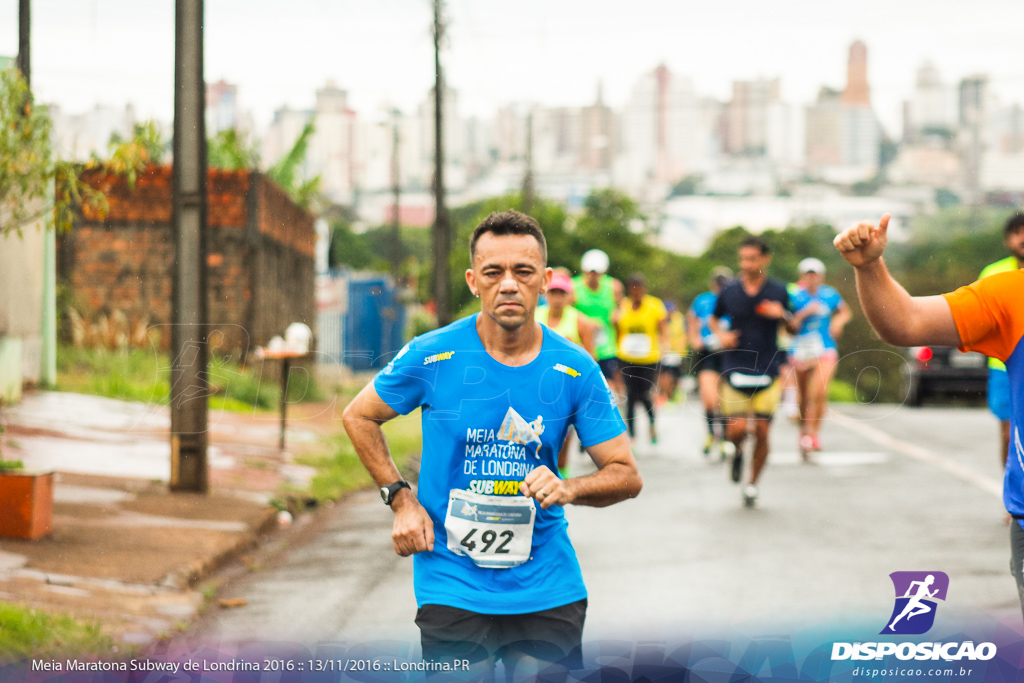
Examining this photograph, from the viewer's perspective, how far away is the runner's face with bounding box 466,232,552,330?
10.3ft

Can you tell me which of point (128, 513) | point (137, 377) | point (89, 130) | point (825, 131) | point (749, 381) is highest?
point (825, 131)

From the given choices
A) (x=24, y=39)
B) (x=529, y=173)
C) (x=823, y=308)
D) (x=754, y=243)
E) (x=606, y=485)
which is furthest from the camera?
(x=529, y=173)

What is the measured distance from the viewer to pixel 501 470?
314 centimetres

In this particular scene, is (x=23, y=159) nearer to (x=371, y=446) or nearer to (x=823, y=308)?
(x=371, y=446)

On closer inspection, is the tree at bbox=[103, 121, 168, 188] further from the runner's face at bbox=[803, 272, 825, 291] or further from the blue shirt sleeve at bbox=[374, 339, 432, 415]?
the runner's face at bbox=[803, 272, 825, 291]

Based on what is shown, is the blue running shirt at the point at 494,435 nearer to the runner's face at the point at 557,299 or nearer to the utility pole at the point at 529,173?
the utility pole at the point at 529,173

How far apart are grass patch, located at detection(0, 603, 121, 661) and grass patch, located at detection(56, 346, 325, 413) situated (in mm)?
5186

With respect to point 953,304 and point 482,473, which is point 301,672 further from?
point 953,304

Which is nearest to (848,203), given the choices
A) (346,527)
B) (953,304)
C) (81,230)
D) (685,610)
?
(685,610)

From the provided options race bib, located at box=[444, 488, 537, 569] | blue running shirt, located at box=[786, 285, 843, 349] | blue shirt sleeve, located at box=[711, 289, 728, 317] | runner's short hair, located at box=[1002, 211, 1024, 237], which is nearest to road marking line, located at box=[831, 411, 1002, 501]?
blue running shirt, located at box=[786, 285, 843, 349]

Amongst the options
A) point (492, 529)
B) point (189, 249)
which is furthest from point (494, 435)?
point (189, 249)

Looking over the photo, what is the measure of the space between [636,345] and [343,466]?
3.18m

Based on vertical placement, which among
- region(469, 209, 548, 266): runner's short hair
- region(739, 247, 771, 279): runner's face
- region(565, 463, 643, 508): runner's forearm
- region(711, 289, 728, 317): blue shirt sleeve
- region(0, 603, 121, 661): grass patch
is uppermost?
region(469, 209, 548, 266): runner's short hair

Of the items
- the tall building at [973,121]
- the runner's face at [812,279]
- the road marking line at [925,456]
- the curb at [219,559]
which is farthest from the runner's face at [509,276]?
the runner's face at [812,279]
